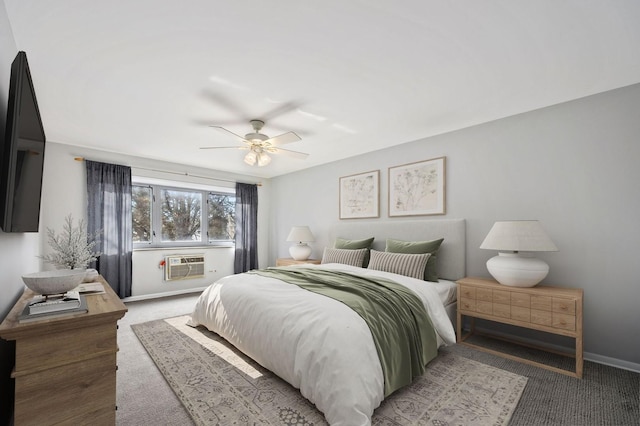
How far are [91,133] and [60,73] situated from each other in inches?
62.5

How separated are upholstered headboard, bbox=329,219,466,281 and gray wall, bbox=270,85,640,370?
0.12 m

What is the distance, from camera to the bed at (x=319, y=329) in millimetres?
1631

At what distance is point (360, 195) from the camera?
4.53 metres

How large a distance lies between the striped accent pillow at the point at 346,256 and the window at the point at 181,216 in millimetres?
2654

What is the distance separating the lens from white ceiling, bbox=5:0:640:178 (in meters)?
1.61

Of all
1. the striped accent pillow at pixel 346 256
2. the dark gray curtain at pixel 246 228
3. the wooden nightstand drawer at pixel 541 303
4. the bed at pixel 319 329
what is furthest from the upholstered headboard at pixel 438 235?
the dark gray curtain at pixel 246 228

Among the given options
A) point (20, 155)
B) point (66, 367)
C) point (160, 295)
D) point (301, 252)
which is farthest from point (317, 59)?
point (160, 295)

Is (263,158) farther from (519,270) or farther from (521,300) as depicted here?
(521,300)

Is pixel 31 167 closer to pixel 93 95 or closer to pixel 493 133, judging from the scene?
pixel 93 95

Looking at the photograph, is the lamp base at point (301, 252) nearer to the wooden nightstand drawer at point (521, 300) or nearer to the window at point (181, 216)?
the window at point (181, 216)

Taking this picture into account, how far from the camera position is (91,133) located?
356 centimetres

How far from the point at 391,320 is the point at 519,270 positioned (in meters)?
1.40

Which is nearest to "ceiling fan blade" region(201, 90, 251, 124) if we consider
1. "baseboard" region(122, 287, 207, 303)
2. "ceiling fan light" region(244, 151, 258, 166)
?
"ceiling fan light" region(244, 151, 258, 166)

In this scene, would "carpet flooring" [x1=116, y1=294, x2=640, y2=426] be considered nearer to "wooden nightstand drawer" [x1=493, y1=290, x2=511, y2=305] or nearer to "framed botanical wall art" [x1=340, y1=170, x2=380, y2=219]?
"wooden nightstand drawer" [x1=493, y1=290, x2=511, y2=305]
